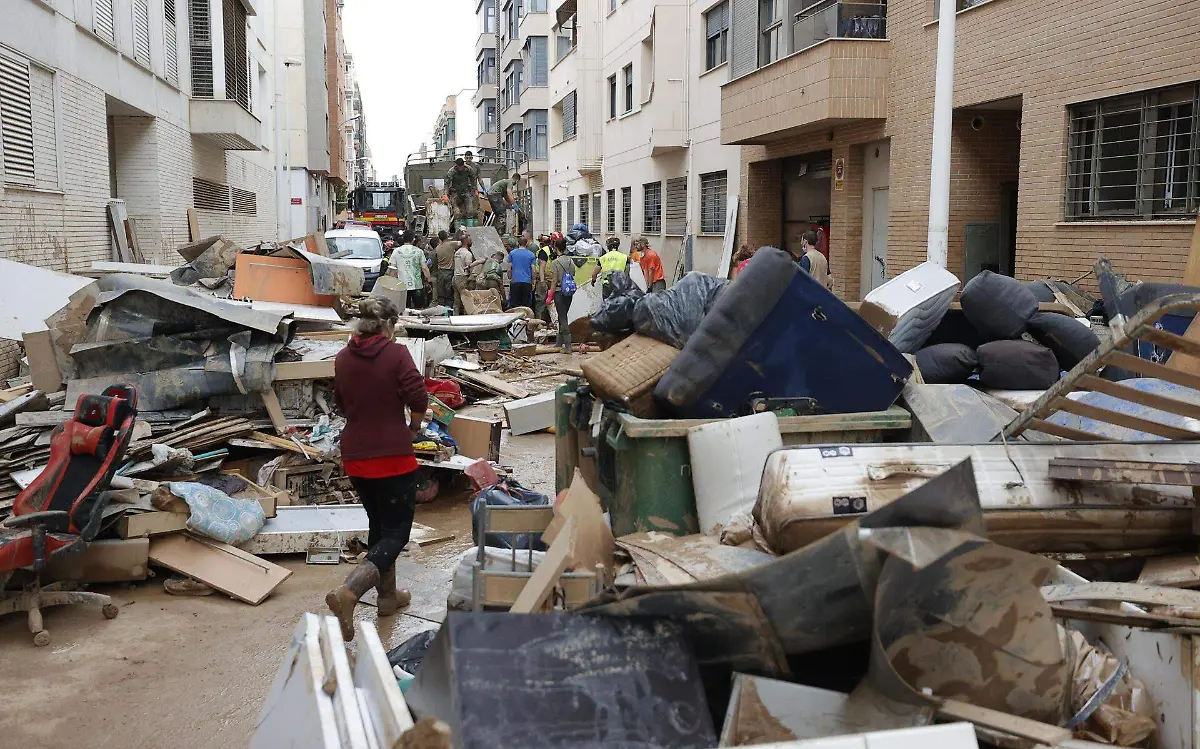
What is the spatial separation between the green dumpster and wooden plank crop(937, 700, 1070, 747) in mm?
2076

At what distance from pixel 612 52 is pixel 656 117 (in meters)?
7.46

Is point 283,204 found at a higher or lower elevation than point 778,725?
higher

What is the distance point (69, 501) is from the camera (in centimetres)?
Answer: 531

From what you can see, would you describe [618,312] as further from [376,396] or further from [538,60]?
[538,60]

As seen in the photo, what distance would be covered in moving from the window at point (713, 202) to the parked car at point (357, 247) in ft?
26.0

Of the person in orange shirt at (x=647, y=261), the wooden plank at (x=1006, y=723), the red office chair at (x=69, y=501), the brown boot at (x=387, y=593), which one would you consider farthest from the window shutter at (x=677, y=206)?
the wooden plank at (x=1006, y=723)

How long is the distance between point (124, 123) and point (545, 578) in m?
16.6

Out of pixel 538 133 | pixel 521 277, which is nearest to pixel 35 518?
pixel 521 277

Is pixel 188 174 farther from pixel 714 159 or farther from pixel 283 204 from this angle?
pixel 283 204

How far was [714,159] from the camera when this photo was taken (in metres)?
23.6

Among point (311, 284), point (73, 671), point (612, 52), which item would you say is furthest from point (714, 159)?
point (73, 671)

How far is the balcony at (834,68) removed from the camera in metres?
16.0

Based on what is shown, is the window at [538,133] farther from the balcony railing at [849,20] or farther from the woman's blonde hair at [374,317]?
the woman's blonde hair at [374,317]

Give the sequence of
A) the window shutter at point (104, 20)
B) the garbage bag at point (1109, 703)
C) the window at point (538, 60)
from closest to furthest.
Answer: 1. the garbage bag at point (1109, 703)
2. the window shutter at point (104, 20)
3. the window at point (538, 60)
